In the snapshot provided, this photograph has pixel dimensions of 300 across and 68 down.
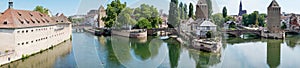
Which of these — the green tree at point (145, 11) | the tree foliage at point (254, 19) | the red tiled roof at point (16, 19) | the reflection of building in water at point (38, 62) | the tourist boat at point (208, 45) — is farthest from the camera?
the tree foliage at point (254, 19)

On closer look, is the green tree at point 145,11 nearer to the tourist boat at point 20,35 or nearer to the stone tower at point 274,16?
the tourist boat at point 20,35

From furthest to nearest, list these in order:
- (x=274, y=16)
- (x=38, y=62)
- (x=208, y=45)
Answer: (x=274, y=16), (x=208, y=45), (x=38, y=62)

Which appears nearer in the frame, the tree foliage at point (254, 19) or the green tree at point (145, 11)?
the green tree at point (145, 11)

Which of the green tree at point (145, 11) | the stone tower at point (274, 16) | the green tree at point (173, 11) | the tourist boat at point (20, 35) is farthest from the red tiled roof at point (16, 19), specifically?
the stone tower at point (274, 16)

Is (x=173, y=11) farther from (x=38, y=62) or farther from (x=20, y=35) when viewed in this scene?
(x=20, y=35)

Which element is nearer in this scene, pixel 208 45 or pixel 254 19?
pixel 208 45

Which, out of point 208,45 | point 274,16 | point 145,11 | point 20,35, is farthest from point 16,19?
point 274,16

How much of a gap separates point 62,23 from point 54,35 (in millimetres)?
5113

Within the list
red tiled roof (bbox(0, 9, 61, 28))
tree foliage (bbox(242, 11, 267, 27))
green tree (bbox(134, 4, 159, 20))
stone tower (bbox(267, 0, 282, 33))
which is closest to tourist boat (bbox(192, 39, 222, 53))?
red tiled roof (bbox(0, 9, 61, 28))

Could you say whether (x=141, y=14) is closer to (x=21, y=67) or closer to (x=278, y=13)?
(x=21, y=67)

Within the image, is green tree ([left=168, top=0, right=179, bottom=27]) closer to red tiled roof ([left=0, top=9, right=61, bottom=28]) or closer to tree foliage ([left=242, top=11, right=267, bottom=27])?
red tiled roof ([left=0, top=9, right=61, bottom=28])

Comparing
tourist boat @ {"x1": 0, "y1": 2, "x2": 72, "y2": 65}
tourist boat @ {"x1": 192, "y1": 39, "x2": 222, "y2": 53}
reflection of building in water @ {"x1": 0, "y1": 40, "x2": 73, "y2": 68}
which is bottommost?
reflection of building in water @ {"x1": 0, "y1": 40, "x2": 73, "y2": 68}

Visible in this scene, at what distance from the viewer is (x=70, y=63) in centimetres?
1498

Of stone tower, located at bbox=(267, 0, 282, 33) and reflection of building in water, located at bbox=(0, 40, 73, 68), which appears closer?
reflection of building in water, located at bbox=(0, 40, 73, 68)
